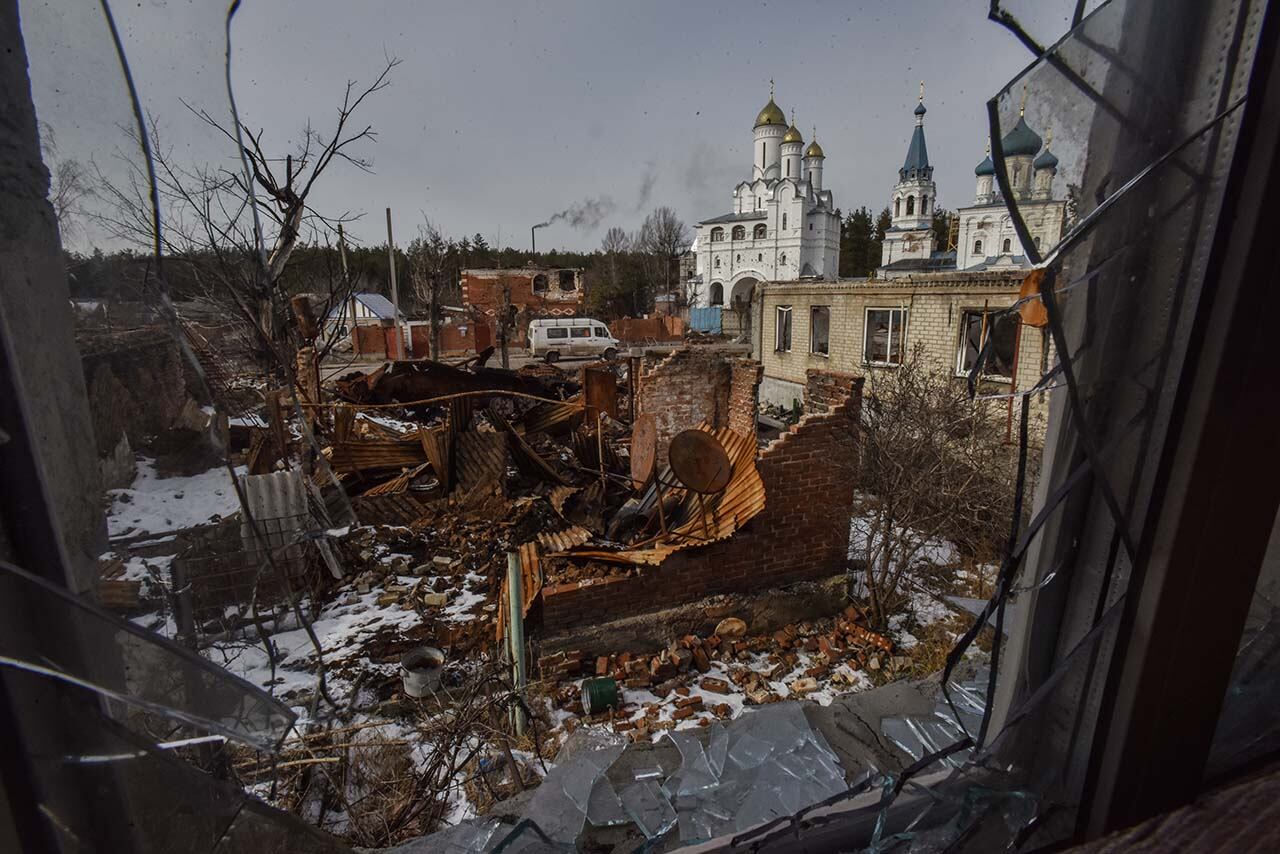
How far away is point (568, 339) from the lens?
26203mm

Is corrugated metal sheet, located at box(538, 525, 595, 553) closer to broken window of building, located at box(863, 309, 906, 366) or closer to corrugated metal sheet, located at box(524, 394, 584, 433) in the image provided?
corrugated metal sheet, located at box(524, 394, 584, 433)

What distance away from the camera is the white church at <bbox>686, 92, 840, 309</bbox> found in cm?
4650

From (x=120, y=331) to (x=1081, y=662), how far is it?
1.55 meters

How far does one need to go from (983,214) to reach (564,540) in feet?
61.7

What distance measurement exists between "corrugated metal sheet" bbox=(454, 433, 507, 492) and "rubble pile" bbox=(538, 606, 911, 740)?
394cm

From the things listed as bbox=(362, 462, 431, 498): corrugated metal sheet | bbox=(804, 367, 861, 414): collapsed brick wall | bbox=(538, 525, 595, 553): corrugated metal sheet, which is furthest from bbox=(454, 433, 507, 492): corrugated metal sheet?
bbox=(804, 367, 861, 414): collapsed brick wall

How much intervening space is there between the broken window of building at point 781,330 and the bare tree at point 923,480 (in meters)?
9.09

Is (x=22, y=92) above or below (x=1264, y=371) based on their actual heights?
above

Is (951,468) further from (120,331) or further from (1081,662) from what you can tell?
(120,331)

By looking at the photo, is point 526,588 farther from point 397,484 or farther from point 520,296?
point 520,296

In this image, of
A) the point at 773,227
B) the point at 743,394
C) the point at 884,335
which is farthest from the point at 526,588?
the point at 773,227

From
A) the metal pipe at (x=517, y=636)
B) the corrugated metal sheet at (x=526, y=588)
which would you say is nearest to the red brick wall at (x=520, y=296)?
the corrugated metal sheet at (x=526, y=588)

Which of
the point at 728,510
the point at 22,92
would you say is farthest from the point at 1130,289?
the point at 728,510

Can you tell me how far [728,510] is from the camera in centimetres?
608
